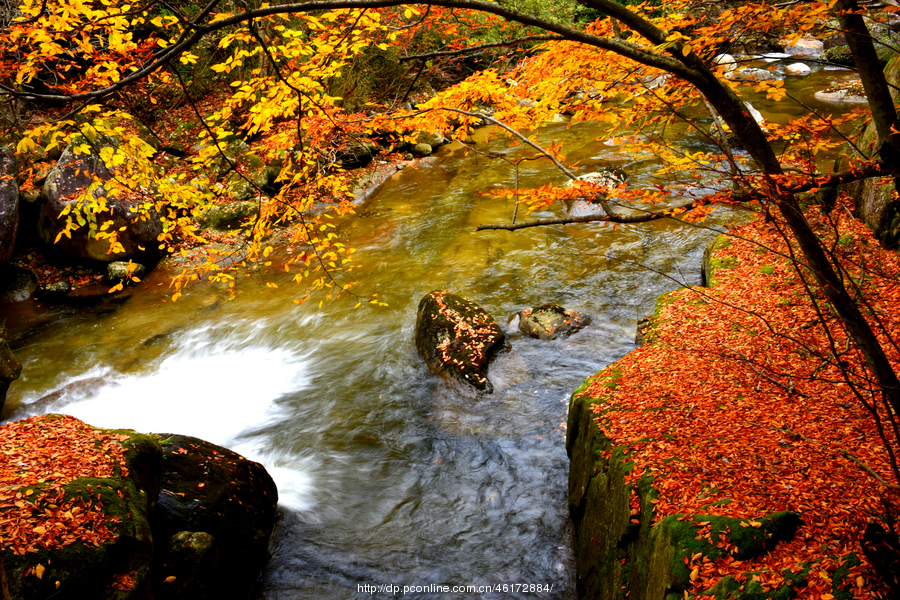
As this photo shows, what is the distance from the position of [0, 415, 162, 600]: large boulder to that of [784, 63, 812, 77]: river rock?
24.9 meters

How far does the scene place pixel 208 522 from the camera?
14.0 ft

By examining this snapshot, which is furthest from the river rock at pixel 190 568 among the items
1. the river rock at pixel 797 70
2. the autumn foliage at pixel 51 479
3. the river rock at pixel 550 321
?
the river rock at pixel 797 70

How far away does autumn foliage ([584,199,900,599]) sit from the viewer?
2793mm

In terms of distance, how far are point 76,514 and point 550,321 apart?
661 centimetres

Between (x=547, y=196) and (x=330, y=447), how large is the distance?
14.8 ft

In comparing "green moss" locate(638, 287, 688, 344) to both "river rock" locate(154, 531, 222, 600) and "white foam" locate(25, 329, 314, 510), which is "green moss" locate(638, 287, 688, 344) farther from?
"river rock" locate(154, 531, 222, 600)

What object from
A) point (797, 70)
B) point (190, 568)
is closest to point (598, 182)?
point (190, 568)

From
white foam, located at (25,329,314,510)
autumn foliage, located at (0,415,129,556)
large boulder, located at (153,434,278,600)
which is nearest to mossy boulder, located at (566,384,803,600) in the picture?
large boulder, located at (153,434,278,600)

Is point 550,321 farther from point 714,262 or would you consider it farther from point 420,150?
point 420,150

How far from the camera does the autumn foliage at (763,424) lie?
279 centimetres

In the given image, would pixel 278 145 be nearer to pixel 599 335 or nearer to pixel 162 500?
pixel 162 500

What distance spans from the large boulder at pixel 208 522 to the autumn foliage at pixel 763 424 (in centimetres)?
350

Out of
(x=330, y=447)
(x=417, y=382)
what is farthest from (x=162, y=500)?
(x=417, y=382)

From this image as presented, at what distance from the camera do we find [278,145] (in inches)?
264
